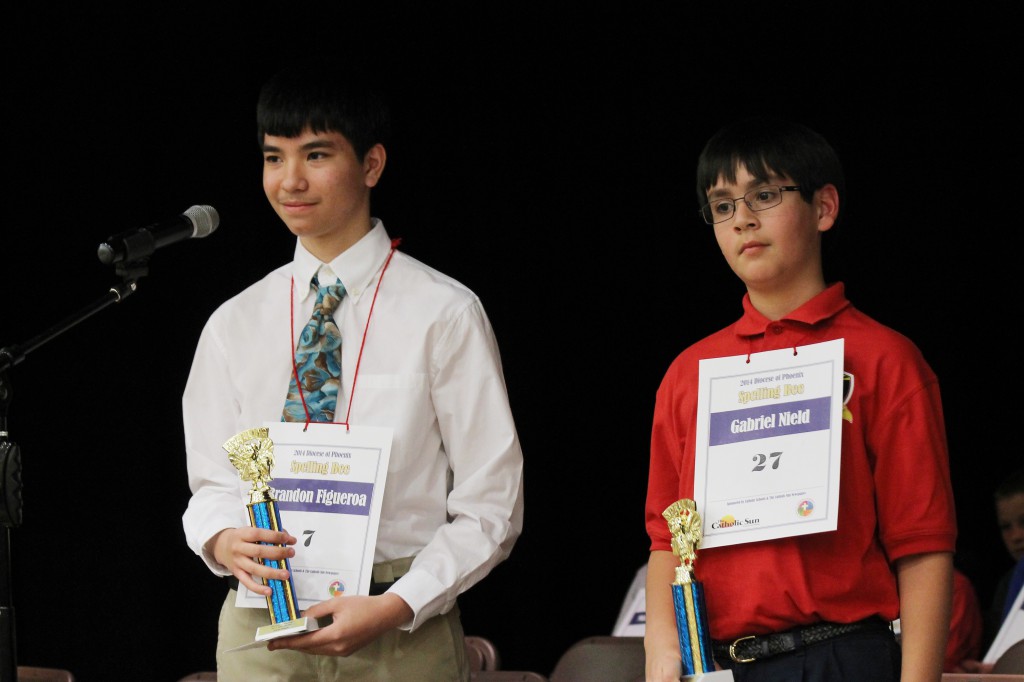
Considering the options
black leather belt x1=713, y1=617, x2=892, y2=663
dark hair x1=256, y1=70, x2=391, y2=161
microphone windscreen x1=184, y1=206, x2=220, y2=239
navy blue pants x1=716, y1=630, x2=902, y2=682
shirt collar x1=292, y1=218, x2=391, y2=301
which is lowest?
navy blue pants x1=716, y1=630, x2=902, y2=682

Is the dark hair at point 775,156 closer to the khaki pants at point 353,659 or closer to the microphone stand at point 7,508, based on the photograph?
the khaki pants at point 353,659

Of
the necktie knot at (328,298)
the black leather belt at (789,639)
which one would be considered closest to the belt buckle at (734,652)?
the black leather belt at (789,639)

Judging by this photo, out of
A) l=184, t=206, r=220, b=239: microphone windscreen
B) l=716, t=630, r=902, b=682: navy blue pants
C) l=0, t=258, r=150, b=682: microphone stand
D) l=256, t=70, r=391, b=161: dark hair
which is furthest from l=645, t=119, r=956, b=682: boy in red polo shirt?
l=0, t=258, r=150, b=682: microphone stand

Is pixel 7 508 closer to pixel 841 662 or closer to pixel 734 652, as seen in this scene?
pixel 734 652

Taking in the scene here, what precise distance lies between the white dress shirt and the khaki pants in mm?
85

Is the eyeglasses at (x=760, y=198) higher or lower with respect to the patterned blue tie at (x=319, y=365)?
higher

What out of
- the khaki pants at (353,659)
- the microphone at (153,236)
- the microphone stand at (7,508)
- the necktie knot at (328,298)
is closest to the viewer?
the microphone stand at (7,508)

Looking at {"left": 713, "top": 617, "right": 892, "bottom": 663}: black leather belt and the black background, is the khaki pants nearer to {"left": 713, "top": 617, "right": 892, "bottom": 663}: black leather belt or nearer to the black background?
{"left": 713, "top": 617, "right": 892, "bottom": 663}: black leather belt

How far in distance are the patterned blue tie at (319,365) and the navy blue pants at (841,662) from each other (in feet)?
2.77

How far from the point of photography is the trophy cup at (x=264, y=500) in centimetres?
215

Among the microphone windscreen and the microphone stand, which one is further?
the microphone windscreen

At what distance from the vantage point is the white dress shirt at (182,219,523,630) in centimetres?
233

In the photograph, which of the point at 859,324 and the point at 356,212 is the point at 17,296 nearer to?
the point at 356,212

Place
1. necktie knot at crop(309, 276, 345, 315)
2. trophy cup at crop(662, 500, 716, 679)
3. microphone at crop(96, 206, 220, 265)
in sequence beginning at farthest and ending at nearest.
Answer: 1. necktie knot at crop(309, 276, 345, 315)
2. microphone at crop(96, 206, 220, 265)
3. trophy cup at crop(662, 500, 716, 679)
